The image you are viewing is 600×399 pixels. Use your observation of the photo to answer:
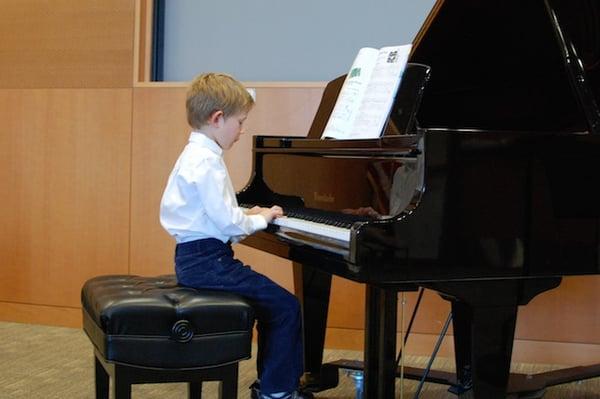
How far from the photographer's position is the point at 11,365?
11.5 ft

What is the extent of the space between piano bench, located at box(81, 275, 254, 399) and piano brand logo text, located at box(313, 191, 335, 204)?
17.8 inches

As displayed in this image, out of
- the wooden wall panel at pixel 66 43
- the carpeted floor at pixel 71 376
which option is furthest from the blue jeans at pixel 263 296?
the wooden wall panel at pixel 66 43

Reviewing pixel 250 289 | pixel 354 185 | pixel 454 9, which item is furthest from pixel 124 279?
pixel 454 9

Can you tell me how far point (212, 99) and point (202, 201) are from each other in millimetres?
314

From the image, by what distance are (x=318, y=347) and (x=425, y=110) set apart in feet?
3.13

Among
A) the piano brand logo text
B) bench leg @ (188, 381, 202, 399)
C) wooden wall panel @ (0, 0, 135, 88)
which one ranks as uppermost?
wooden wall panel @ (0, 0, 135, 88)

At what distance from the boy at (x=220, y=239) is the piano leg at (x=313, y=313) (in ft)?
1.40

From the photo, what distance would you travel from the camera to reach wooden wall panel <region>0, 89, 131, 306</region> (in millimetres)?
4293

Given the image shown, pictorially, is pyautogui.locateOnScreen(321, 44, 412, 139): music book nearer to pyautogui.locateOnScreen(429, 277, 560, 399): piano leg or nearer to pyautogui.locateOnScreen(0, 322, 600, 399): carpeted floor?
pyautogui.locateOnScreen(429, 277, 560, 399): piano leg

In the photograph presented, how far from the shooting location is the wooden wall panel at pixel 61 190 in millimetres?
4293

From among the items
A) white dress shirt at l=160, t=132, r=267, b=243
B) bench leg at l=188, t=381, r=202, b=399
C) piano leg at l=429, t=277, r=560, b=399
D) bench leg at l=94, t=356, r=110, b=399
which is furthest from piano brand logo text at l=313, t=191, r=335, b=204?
bench leg at l=94, t=356, r=110, b=399

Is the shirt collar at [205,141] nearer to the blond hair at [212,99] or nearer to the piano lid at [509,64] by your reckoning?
the blond hair at [212,99]

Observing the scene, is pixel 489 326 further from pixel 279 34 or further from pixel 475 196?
pixel 279 34

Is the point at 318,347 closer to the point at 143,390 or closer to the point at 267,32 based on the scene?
the point at 143,390
